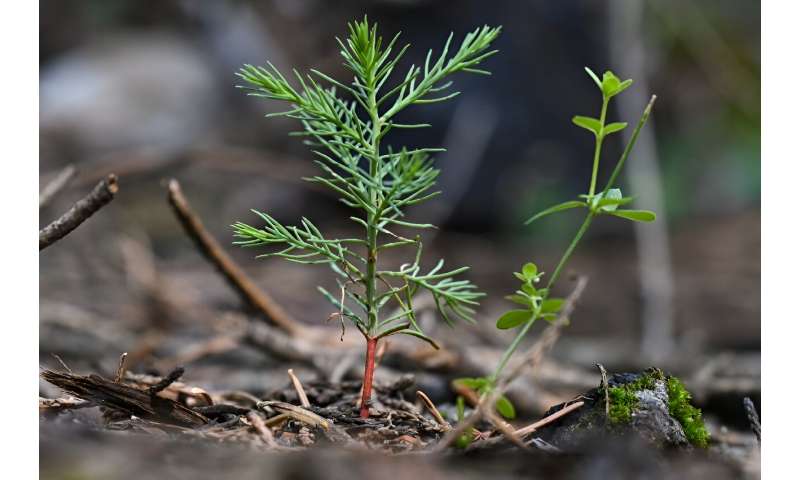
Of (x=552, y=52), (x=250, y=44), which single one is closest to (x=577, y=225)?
(x=552, y=52)

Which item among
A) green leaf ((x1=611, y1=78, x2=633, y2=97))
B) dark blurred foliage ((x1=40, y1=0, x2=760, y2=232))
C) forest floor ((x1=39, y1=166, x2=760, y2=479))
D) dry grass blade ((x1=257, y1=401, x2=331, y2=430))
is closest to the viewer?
forest floor ((x1=39, y1=166, x2=760, y2=479))

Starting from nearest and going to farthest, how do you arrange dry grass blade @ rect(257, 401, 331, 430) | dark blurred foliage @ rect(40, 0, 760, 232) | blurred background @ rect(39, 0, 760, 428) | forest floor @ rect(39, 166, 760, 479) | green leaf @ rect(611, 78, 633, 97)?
forest floor @ rect(39, 166, 760, 479)
green leaf @ rect(611, 78, 633, 97)
dry grass blade @ rect(257, 401, 331, 430)
blurred background @ rect(39, 0, 760, 428)
dark blurred foliage @ rect(40, 0, 760, 232)

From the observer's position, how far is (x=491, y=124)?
4762 mm

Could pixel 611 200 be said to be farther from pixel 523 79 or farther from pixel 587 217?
pixel 523 79

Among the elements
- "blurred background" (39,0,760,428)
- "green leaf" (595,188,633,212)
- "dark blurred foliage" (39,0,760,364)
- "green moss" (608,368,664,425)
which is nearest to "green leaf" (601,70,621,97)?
"green leaf" (595,188,633,212)

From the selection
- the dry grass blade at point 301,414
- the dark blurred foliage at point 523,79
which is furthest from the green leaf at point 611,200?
the dark blurred foliage at point 523,79

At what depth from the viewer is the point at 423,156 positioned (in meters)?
1.00

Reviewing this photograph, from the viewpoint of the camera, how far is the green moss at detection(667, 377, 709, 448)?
1.01m

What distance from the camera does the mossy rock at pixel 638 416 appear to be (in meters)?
0.96

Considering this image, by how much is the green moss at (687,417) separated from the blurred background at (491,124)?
293 cm

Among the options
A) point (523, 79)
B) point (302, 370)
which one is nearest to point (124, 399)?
point (302, 370)

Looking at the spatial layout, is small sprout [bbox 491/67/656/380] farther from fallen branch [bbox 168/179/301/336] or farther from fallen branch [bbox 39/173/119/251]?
fallen branch [bbox 168/179/301/336]

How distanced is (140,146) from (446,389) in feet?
11.2
